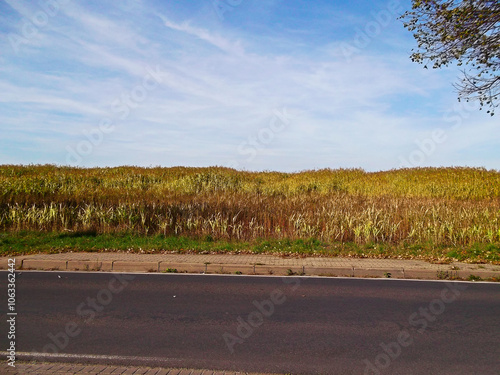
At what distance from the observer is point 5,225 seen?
1639 centimetres

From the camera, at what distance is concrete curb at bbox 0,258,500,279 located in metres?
10.1

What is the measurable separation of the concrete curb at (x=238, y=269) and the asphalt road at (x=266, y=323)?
0.59 meters

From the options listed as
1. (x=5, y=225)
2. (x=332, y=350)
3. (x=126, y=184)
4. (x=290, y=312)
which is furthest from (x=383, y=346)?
(x=126, y=184)

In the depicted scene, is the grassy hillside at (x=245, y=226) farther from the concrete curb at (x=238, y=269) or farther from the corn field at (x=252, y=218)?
the concrete curb at (x=238, y=269)

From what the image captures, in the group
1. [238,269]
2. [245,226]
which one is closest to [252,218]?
[245,226]

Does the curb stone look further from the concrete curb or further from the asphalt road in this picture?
the asphalt road

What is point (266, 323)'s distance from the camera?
6.68 metres

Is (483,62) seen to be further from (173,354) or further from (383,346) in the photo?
(173,354)

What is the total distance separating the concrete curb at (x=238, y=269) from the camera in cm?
1006

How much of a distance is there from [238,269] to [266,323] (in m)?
3.83

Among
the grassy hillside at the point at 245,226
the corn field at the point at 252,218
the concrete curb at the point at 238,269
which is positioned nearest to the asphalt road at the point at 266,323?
the concrete curb at the point at 238,269

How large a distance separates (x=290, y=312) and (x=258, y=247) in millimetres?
5712

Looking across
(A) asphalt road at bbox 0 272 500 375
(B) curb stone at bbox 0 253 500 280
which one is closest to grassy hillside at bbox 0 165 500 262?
(B) curb stone at bbox 0 253 500 280

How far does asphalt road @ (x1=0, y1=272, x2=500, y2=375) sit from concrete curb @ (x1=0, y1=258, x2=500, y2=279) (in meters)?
0.59
